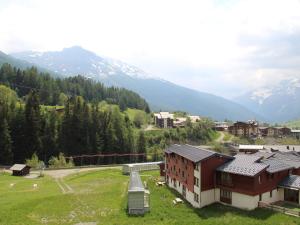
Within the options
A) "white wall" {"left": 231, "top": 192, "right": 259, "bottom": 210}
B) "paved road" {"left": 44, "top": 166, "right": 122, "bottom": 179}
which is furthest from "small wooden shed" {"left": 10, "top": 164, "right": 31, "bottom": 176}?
"white wall" {"left": 231, "top": 192, "right": 259, "bottom": 210}

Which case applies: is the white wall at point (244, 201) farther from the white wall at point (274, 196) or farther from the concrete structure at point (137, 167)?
the concrete structure at point (137, 167)

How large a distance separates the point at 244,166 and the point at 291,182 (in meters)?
7.71

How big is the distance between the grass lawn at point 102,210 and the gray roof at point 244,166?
Answer: 493 centimetres

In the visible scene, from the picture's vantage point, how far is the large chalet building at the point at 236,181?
5265cm

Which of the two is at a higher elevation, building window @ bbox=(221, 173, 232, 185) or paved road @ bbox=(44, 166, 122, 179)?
building window @ bbox=(221, 173, 232, 185)

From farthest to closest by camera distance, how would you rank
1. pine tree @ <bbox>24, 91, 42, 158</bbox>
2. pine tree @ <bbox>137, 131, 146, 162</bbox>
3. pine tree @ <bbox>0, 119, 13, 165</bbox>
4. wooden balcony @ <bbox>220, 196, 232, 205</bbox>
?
pine tree @ <bbox>137, 131, 146, 162</bbox>, pine tree @ <bbox>24, 91, 42, 158</bbox>, pine tree @ <bbox>0, 119, 13, 165</bbox>, wooden balcony @ <bbox>220, 196, 232, 205</bbox>

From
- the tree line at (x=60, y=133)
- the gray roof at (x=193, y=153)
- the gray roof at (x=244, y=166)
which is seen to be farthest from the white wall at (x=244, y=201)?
the tree line at (x=60, y=133)

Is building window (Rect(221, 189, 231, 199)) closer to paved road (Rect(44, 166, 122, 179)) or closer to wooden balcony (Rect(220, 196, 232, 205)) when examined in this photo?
wooden balcony (Rect(220, 196, 232, 205))

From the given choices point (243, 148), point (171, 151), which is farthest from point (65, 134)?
point (171, 151)

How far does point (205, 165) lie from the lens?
183ft

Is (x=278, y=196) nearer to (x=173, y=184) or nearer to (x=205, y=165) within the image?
(x=205, y=165)

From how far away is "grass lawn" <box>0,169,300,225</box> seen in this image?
48.1 m

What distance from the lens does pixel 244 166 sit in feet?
179

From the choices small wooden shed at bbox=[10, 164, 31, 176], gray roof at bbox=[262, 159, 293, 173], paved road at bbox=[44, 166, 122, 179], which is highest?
gray roof at bbox=[262, 159, 293, 173]
